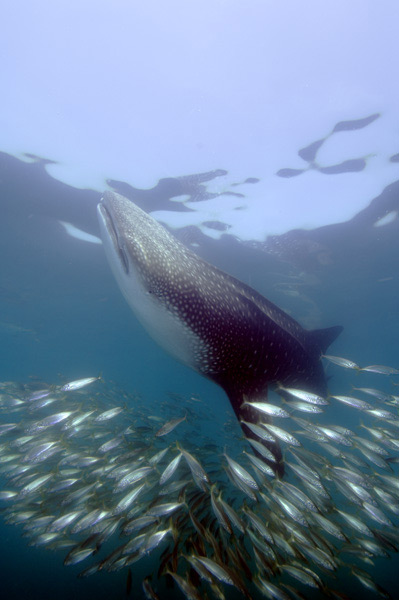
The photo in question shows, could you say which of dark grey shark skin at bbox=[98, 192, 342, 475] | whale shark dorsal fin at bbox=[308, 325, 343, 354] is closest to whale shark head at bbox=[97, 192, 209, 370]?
dark grey shark skin at bbox=[98, 192, 342, 475]

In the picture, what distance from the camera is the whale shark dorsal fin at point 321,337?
5.38 metres

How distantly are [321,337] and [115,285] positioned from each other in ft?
54.0

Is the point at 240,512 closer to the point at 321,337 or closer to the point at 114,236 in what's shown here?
the point at 321,337

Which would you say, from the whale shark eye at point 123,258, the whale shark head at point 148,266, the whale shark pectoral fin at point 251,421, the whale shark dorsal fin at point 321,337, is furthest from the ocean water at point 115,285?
the whale shark eye at point 123,258

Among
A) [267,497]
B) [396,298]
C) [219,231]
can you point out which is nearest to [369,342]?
[396,298]

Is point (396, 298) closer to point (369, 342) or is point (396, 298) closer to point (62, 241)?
point (369, 342)

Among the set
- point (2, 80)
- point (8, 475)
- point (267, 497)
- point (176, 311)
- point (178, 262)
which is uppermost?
point (2, 80)

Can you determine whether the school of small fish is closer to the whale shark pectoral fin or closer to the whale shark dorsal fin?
the whale shark pectoral fin

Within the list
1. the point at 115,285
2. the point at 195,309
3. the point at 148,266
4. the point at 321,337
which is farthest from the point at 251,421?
the point at 115,285

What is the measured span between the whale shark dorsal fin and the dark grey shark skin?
4.93 feet

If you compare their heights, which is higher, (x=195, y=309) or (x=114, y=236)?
(x=114, y=236)

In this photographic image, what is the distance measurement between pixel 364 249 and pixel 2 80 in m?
14.7

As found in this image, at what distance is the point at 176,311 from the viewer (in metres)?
2.94

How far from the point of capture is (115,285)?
2017cm
